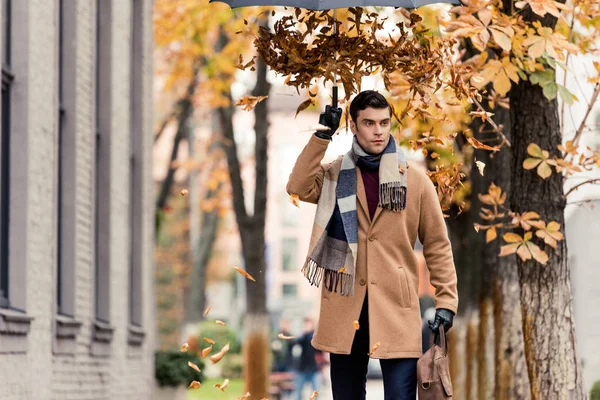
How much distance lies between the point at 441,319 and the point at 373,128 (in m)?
0.96

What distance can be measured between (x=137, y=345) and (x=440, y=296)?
10.00 meters

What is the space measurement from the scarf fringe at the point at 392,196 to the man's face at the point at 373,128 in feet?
0.62

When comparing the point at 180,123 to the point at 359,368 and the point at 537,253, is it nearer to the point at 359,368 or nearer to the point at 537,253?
the point at 537,253

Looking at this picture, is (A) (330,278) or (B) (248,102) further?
(B) (248,102)

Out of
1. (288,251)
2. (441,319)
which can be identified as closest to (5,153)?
(441,319)

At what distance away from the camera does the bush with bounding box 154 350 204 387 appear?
1747 cm

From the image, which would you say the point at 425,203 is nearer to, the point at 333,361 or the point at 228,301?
the point at 333,361

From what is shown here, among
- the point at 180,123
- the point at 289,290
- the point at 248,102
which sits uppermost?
the point at 289,290

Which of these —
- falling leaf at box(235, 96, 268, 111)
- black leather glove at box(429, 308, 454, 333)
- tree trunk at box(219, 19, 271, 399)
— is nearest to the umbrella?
falling leaf at box(235, 96, 268, 111)

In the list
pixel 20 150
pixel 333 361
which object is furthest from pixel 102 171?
pixel 333 361

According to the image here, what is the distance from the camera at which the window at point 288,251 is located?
341 feet

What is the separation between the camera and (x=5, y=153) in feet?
32.9

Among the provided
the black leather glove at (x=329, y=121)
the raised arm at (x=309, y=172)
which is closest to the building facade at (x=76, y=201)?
the raised arm at (x=309, y=172)

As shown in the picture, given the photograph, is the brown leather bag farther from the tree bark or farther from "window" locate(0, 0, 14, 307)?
the tree bark
